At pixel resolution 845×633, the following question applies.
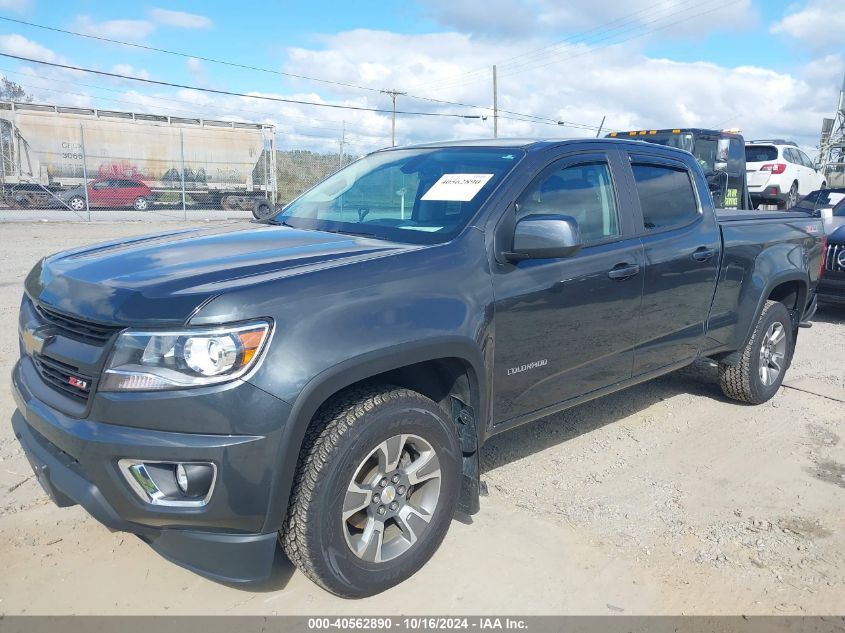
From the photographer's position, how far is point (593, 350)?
3600mm

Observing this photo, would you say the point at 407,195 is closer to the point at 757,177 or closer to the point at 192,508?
the point at 192,508

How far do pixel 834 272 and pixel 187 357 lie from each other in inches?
314

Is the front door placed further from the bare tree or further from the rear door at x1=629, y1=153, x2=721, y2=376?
the bare tree

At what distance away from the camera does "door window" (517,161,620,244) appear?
11.1 ft

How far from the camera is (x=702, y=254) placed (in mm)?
4309

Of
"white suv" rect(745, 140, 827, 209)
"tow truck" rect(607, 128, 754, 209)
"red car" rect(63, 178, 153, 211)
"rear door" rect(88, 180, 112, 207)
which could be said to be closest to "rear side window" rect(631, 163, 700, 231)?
"tow truck" rect(607, 128, 754, 209)

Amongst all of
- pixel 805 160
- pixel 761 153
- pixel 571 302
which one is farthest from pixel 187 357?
pixel 805 160

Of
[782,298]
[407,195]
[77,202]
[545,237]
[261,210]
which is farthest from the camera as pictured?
[77,202]

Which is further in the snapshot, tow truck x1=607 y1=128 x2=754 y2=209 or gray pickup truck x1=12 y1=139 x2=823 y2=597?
tow truck x1=607 y1=128 x2=754 y2=209

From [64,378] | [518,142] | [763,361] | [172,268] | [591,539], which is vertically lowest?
[591,539]

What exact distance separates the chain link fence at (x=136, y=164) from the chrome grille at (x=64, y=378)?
1966cm

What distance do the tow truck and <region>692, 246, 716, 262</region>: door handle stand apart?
27.5 ft

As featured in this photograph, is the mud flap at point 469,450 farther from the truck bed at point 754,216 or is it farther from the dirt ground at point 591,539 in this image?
the truck bed at point 754,216

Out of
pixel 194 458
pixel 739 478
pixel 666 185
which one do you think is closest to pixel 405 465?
pixel 194 458
